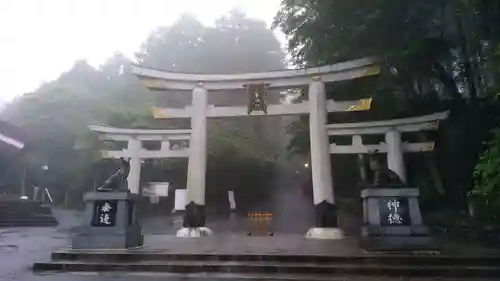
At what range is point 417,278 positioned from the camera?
263 inches

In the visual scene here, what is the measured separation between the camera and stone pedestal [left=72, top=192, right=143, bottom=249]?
8322mm

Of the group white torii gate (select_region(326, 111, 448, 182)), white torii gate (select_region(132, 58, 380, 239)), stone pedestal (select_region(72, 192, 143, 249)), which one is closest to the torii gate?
white torii gate (select_region(132, 58, 380, 239))

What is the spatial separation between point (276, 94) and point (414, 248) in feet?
85.1

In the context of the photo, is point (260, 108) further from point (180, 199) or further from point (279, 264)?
point (180, 199)

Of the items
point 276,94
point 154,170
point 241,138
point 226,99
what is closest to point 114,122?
point 154,170

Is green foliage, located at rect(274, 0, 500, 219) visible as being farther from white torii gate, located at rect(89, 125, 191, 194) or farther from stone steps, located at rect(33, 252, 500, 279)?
white torii gate, located at rect(89, 125, 191, 194)

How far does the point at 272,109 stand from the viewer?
43.0 feet

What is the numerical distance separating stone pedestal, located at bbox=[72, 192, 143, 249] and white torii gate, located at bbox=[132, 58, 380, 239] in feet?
12.1

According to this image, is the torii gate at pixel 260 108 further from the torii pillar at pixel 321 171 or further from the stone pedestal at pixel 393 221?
the stone pedestal at pixel 393 221

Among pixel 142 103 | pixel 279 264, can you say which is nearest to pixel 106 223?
pixel 279 264

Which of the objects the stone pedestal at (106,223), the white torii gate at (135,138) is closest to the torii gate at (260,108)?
the white torii gate at (135,138)

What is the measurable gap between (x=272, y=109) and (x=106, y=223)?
20.3 feet

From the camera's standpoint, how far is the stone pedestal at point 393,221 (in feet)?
26.6

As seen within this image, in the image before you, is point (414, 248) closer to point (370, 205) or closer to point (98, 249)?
point (370, 205)
